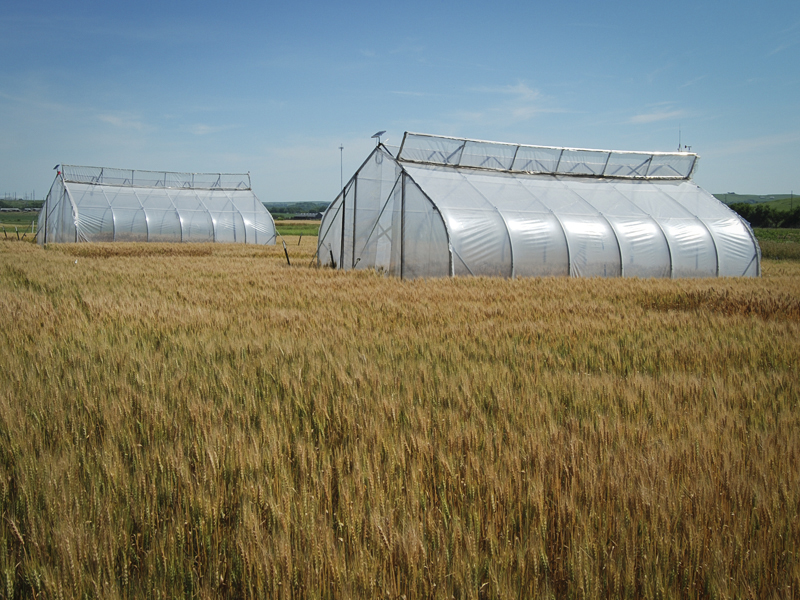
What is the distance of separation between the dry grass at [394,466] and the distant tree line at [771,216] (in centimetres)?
8289

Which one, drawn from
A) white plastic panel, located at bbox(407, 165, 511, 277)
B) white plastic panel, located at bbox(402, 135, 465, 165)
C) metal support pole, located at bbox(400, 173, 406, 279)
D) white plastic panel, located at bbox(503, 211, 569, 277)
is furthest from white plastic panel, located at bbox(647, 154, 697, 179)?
metal support pole, located at bbox(400, 173, 406, 279)

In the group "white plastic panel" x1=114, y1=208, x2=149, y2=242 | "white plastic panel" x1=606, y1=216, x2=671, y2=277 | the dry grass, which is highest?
"white plastic panel" x1=114, y1=208, x2=149, y2=242

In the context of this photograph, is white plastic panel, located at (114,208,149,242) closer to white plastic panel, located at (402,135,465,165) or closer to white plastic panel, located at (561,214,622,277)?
white plastic panel, located at (402,135,465,165)

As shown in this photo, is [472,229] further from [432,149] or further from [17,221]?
[17,221]

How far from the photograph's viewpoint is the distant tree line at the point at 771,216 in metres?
74.9

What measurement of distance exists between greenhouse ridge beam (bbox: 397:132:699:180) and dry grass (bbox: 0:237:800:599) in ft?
46.4

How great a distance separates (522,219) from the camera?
1789cm

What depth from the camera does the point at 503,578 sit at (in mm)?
1876

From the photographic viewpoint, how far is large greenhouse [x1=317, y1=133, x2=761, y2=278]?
1697 cm

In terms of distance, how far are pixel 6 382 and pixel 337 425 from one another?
275 centimetres

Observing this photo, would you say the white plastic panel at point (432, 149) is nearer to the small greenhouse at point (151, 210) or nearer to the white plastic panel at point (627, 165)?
the white plastic panel at point (627, 165)

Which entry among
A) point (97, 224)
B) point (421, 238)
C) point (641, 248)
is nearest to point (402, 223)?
point (421, 238)

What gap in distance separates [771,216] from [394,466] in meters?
93.7

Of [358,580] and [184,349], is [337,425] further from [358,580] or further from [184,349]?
[184,349]
